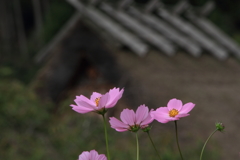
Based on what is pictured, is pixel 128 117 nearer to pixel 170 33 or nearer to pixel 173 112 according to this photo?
pixel 173 112

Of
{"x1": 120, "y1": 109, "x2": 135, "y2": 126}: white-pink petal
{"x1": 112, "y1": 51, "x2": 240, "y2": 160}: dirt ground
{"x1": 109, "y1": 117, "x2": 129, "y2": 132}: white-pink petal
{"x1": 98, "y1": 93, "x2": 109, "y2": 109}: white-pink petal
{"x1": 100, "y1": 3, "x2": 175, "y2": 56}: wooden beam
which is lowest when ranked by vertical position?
{"x1": 109, "y1": 117, "x2": 129, "y2": 132}: white-pink petal

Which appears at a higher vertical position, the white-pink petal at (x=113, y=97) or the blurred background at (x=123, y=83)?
the blurred background at (x=123, y=83)

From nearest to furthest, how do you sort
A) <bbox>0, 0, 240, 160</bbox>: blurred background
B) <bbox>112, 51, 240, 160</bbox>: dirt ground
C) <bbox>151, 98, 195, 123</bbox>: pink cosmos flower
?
1. <bbox>151, 98, 195, 123</bbox>: pink cosmos flower
2. <bbox>0, 0, 240, 160</bbox>: blurred background
3. <bbox>112, 51, 240, 160</bbox>: dirt ground

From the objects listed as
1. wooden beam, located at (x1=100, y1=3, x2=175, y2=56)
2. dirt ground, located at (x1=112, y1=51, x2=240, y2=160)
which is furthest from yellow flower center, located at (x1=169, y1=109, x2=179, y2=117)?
wooden beam, located at (x1=100, y1=3, x2=175, y2=56)

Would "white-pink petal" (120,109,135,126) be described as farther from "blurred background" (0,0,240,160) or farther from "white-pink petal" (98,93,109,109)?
"blurred background" (0,0,240,160)

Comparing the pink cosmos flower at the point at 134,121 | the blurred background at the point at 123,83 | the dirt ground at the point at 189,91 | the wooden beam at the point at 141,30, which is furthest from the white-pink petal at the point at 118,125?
the wooden beam at the point at 141,30

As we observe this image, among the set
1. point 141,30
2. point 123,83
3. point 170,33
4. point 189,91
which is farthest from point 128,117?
point 170,33

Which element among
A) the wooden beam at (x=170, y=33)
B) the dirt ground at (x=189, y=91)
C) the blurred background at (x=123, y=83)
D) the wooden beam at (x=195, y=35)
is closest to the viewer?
the blurred background at (x=123, y=83)

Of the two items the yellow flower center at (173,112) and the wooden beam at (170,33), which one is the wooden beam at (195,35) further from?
the yellow flower center at (173,112)
